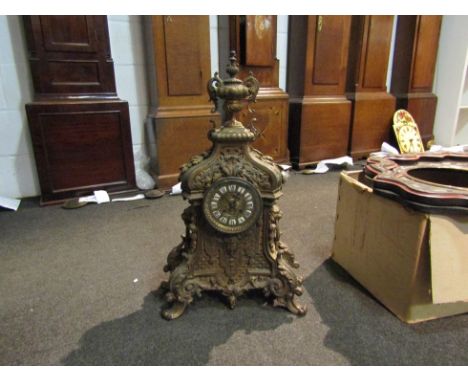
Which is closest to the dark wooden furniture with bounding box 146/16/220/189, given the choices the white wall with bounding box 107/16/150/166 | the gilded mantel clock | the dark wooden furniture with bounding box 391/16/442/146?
the white wall with bounding box 107/16/150/166

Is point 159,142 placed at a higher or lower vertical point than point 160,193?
higher

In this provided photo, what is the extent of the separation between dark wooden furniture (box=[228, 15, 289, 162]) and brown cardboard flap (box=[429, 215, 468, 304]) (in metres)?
1.69

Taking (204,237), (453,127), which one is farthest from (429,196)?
(453,127)

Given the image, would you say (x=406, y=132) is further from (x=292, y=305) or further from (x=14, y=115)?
(x=14, y=115)

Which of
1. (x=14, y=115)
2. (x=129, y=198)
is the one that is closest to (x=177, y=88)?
(x=129, y=198)

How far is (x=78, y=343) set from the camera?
3.09 ft

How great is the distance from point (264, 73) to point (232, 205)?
2059mm

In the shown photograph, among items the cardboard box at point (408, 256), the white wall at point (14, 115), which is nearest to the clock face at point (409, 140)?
the cardboard box at point (408, 256)

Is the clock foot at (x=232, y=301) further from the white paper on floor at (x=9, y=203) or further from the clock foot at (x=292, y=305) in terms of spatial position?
the white paper on floor at (x=9, y=203)

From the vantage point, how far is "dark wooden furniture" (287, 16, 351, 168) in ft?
8.95

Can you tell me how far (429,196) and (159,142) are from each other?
5.82 feet

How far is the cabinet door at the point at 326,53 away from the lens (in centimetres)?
270

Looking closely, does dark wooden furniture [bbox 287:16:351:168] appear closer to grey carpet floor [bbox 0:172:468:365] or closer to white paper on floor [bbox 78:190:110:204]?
grey carpet floor [bbox 0:172:468:365]

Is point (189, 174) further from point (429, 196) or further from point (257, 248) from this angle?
point (429, 196)
